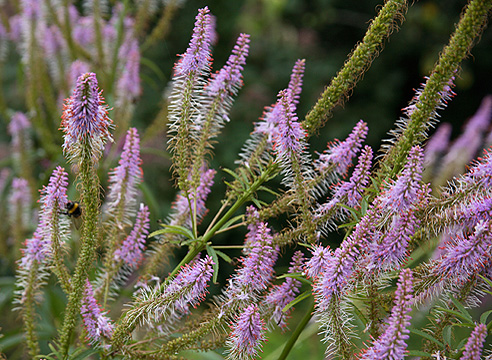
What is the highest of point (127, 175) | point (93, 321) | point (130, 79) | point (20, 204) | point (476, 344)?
point (476, 344)

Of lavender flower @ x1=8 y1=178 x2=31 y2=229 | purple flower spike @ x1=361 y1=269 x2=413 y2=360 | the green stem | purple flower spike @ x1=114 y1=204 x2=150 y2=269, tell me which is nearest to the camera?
purple flower spike @ x1=361 y1=269 x2=413 y2=360

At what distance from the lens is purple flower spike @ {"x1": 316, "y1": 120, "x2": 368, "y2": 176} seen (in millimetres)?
793

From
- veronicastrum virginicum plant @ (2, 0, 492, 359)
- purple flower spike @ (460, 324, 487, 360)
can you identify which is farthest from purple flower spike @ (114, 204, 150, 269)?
purple flower spike @ (460, 324, 487, 360)

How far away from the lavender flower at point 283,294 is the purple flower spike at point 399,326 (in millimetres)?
216

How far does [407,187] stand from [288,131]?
0.20 meters

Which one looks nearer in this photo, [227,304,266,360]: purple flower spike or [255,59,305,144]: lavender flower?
[227,304,266,360]: purple flower spike

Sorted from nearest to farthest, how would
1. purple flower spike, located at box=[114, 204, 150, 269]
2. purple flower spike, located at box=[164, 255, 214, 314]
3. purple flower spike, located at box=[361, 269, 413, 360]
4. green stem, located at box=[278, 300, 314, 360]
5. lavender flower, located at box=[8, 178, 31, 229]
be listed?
purple flower spike, located at box=[361, 269, 413, 360] → purple flower spike, located at box=[164, 255, 214, 314] → green stem, located at box=[278, 300, 314, 360] → purple flower spike, located at box=[114, 204, 150, 269] → lavender flower, located at box=[8, 178, 31, 229]

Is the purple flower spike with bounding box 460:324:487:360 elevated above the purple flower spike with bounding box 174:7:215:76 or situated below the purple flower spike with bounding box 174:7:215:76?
below

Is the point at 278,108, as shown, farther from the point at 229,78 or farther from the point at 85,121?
the point at 85,121

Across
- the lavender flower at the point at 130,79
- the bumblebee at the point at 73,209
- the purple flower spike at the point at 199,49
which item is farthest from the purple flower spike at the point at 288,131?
the lavender flower at the point at 130,79

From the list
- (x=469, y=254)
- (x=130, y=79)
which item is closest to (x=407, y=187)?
(x=469, y=254)

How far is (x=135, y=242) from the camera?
876mm

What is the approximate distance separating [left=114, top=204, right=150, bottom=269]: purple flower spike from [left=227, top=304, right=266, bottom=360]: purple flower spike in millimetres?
259

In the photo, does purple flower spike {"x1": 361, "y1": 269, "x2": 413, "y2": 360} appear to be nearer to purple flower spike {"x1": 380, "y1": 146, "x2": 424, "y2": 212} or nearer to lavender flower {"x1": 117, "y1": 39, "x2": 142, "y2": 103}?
purple flower spike {"x1": 380, "y1": 146, "x2": 424, "y2": 212}
